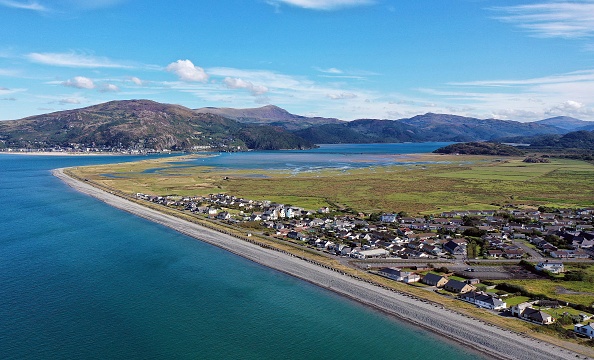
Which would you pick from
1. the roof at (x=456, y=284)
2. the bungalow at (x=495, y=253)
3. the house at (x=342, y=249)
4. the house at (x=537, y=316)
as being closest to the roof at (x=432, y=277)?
the roof at (x=456, y=284)

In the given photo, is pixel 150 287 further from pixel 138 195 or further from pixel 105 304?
pixel 138 195

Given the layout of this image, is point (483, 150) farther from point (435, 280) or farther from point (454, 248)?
point (435, 280)

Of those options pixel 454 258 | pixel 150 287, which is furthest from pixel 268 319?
pixel 454 258

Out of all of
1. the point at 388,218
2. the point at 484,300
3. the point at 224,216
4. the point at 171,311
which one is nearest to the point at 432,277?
the point at 484,300

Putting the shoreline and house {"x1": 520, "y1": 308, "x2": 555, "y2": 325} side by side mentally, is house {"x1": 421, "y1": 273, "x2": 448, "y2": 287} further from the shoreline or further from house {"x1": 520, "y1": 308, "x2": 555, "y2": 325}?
house {"x1": 520, "y1": 308, "x2": 555, "y2": 325}

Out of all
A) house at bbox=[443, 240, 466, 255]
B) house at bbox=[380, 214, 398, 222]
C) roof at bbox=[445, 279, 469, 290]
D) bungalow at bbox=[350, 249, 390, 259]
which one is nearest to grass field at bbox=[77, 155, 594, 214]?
house at bbox=[380, 214, 398, 222]

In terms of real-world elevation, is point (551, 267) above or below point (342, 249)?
below

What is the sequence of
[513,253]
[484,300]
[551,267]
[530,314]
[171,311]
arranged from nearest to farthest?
[530,314]
[171,311]
[484,300]
[551,267]
[513,253]
